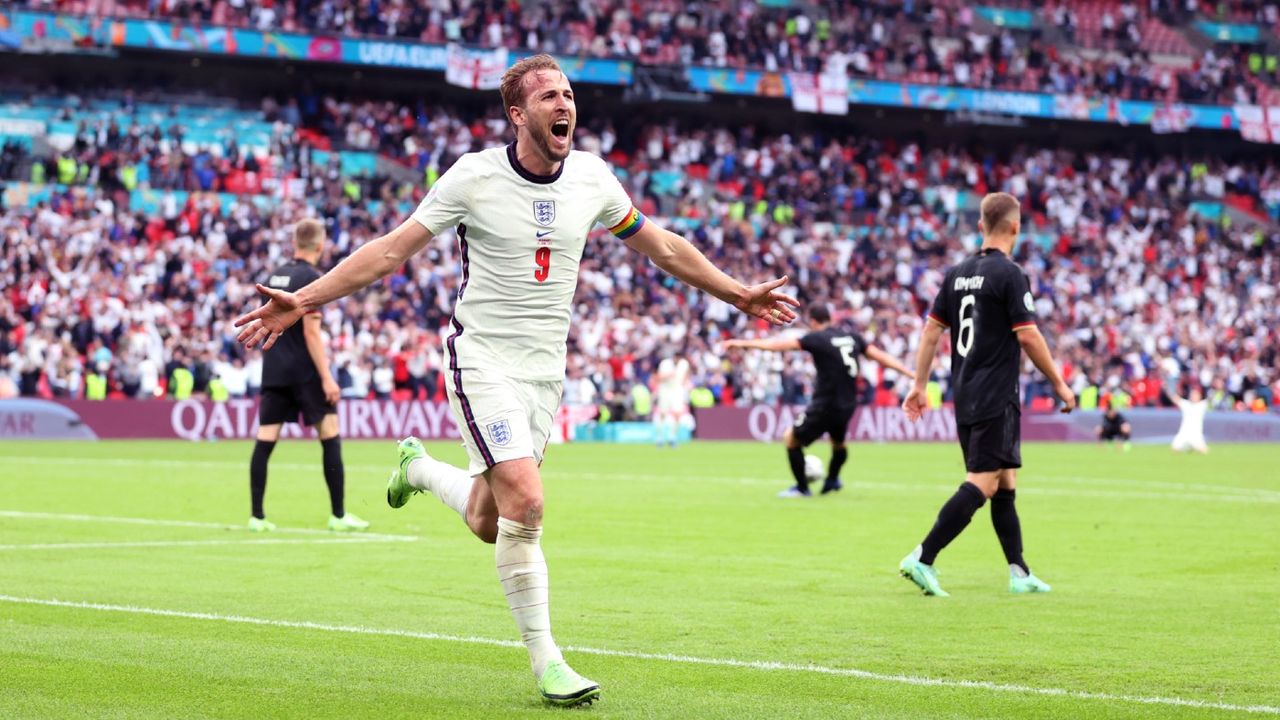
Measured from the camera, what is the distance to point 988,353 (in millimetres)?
10758

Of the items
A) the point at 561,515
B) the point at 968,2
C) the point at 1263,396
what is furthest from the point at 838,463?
the point at 968,2

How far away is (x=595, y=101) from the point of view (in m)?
54.4

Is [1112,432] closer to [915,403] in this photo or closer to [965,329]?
[915,403]

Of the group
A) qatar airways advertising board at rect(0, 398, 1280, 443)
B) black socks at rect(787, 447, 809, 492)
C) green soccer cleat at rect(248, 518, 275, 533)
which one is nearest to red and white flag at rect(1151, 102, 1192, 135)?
qatar airways advertising board at rect(0, 398, 1280, 443)

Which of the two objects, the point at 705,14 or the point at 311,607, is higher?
the point at 705,14

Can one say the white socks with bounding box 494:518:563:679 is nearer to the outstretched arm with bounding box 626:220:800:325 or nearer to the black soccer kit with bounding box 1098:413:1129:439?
the outstretched arm with bounding box 626:220:800:325

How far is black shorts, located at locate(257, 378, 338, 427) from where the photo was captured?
1416 centimetres

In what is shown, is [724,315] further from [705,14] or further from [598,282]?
[705,14]

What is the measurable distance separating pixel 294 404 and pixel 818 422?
308 inches

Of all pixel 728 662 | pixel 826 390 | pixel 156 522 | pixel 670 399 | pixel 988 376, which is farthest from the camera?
pixel 670 399

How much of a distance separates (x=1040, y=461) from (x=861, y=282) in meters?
18.7

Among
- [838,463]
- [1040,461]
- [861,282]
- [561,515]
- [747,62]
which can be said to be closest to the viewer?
[561,515]

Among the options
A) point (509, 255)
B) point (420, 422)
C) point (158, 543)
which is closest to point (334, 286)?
point (509, 255)

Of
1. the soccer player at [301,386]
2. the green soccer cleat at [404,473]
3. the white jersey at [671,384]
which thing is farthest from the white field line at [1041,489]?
the green soccer cleat at [404,473]
